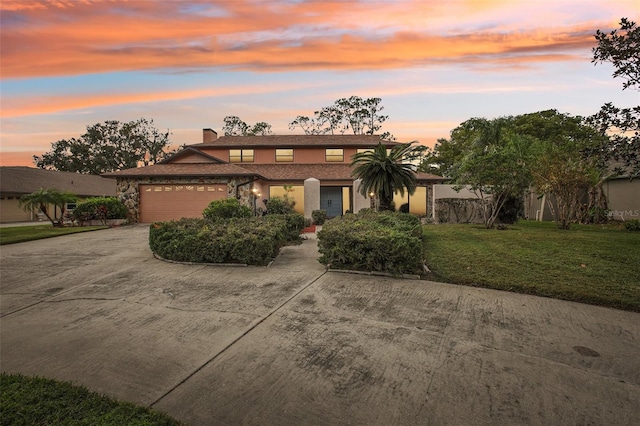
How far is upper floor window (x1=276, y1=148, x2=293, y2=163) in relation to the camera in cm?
2547

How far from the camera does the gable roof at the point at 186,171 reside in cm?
1870

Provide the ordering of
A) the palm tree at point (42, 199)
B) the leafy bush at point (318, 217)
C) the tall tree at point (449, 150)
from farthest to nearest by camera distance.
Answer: the tall tree at point (449, 150) < the leafy bush at point (318, 217) < the palm tree at point (42, 199)

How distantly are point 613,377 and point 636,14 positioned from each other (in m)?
7.07

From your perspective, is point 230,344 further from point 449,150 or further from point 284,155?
point 449,150

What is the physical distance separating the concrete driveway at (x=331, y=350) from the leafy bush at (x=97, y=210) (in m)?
12.8

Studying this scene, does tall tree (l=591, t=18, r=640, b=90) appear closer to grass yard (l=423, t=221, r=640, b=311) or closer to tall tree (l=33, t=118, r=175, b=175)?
grass yard (l=423, t=221, r=640, b=311)

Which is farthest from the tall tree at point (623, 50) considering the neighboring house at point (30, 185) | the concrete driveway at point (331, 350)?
the neighboring house at point (30, 185)

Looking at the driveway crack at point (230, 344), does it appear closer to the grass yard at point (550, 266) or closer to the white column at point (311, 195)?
the grass yard at point (550, 266)

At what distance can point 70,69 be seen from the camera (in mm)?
8875

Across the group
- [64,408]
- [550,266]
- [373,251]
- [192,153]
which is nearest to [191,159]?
[192,153]

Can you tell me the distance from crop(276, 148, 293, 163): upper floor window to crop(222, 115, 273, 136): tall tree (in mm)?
18016

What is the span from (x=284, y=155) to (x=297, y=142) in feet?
4.74

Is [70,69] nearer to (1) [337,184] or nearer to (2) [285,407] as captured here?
(2) [285,407]

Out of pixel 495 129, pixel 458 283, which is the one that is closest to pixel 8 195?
pixel 458 283
